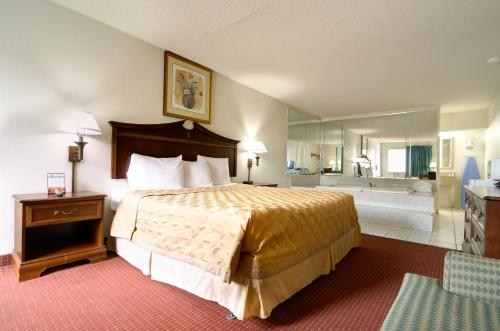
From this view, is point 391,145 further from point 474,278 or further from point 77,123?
point 77,123

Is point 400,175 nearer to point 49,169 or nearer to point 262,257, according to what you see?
point 262,257

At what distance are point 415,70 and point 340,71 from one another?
3.55 feet

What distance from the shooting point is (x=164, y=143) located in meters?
3.40

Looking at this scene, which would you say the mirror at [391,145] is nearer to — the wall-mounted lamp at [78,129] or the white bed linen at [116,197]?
the white bed linen at [116,197]

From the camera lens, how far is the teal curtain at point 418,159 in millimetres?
5707

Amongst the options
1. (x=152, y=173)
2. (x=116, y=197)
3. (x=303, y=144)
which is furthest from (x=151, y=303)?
(x=303, y=144)

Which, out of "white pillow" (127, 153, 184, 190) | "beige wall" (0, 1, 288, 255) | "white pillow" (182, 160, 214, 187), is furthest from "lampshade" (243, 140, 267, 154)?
"white pillow" (127, 153, 184, 190)

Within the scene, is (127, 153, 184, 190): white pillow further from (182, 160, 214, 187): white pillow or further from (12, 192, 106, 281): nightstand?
(12, 192, 106, 281): nightstand

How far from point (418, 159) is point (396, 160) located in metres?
0.45

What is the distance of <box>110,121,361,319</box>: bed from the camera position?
60.5 inches

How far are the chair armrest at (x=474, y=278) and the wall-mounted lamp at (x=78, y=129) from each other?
2984 millimetres

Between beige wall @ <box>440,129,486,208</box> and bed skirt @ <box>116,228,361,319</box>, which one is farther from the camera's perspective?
beige wall @ <box>440,129,486,208</box>

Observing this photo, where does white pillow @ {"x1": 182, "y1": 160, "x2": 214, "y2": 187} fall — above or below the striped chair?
above

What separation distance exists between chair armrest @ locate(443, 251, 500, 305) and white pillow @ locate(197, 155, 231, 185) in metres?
2.98
